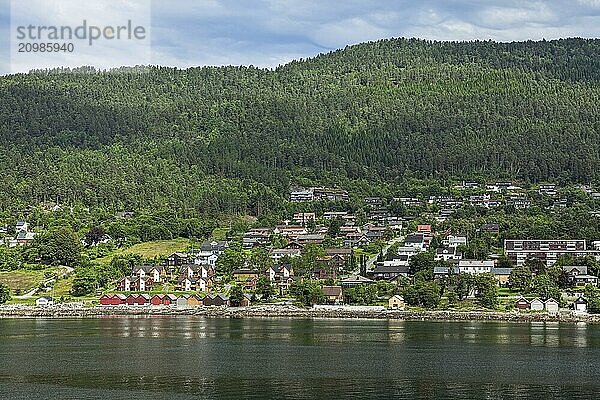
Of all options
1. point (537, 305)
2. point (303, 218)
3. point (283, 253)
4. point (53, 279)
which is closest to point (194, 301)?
point (53, 279)

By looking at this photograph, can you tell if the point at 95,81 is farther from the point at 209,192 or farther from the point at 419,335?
the point at 419,335

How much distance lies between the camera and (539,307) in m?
49.4

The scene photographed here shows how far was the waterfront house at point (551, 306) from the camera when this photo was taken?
161ft

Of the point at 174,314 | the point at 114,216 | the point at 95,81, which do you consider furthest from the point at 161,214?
the point at 95,81

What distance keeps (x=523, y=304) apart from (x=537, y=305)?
2.59 ft

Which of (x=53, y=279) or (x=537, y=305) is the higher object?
(x=53, y=279)

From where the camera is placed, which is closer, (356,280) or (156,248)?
(356,280)

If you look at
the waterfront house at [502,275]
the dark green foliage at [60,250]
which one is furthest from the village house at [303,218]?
the waterfront house at [502,275]

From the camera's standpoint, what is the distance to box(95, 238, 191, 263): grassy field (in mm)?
66875

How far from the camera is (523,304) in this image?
1969 inches

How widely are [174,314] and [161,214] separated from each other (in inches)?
1112

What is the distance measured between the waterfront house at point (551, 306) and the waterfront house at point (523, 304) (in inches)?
33.4

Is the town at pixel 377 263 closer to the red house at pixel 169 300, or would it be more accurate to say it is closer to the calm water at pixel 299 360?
the red house at pixel 169 300

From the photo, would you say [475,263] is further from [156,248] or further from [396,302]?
[156,248]
